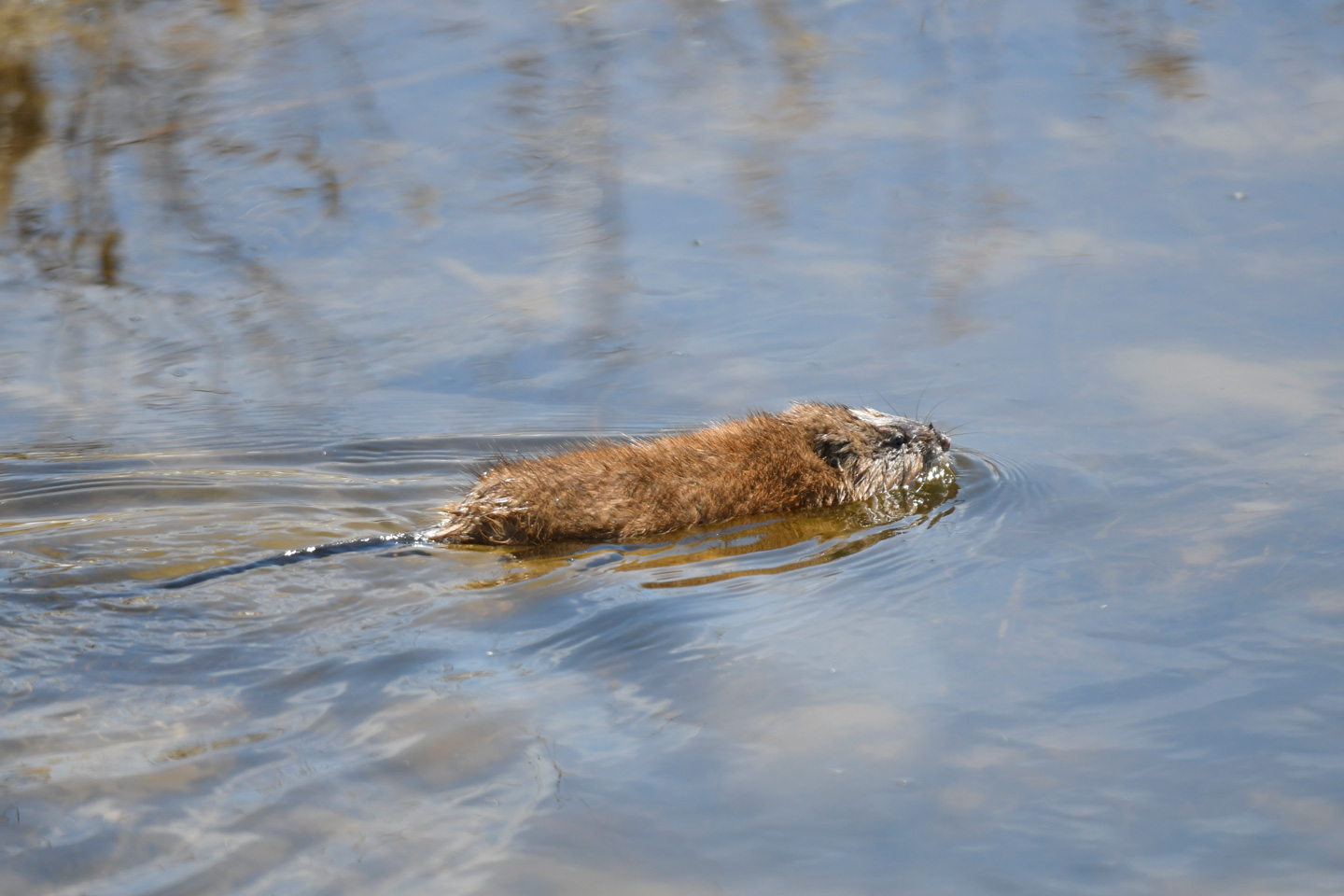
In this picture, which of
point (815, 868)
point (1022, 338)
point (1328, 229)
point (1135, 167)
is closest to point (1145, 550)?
point (1022, 338)

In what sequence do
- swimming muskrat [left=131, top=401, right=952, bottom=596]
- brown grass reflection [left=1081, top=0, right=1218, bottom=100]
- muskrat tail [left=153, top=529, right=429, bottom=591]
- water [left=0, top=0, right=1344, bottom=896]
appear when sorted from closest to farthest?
water [left=0, top=0, right=1344, bottom=896]
muskrat tail [left=153, top=529, right=429, bottom=591]
swimming muskrat [left=131, top=401, right=952, bottom=596]
brown grass reflection [left=1081, top=0, right=1218, bottom=100]

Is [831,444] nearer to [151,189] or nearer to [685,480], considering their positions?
[685,480]

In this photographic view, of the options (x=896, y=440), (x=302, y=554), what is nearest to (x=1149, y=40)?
(x=896, y=440)

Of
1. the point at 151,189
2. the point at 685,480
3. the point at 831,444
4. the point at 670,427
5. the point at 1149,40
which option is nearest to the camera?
the point at 685,480

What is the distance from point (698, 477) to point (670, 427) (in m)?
0.90

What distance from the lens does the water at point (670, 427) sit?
3879 mm

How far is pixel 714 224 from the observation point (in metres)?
8.46

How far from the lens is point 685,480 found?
239 inches

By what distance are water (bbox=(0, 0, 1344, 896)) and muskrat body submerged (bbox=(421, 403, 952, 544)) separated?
0.14 metres

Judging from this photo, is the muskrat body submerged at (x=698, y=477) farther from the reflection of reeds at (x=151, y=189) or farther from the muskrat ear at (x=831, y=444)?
the reflection of reeds at (x=151, y=189)

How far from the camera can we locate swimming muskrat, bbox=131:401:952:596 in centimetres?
577

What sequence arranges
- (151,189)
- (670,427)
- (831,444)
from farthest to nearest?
(151,189) → (670,427) → (831,444)

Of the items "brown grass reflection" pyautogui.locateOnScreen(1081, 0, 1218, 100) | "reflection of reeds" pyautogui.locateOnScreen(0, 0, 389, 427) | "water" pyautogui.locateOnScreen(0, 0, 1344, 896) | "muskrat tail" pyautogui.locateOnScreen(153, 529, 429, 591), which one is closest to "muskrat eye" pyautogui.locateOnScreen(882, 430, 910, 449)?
"water" pyautogui.locateOnScreen(0, 0, 1344, 896)

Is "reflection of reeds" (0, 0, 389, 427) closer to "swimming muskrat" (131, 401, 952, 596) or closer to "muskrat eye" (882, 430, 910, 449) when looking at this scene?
"swimming muskrat" (131, 401, 952, 596)
